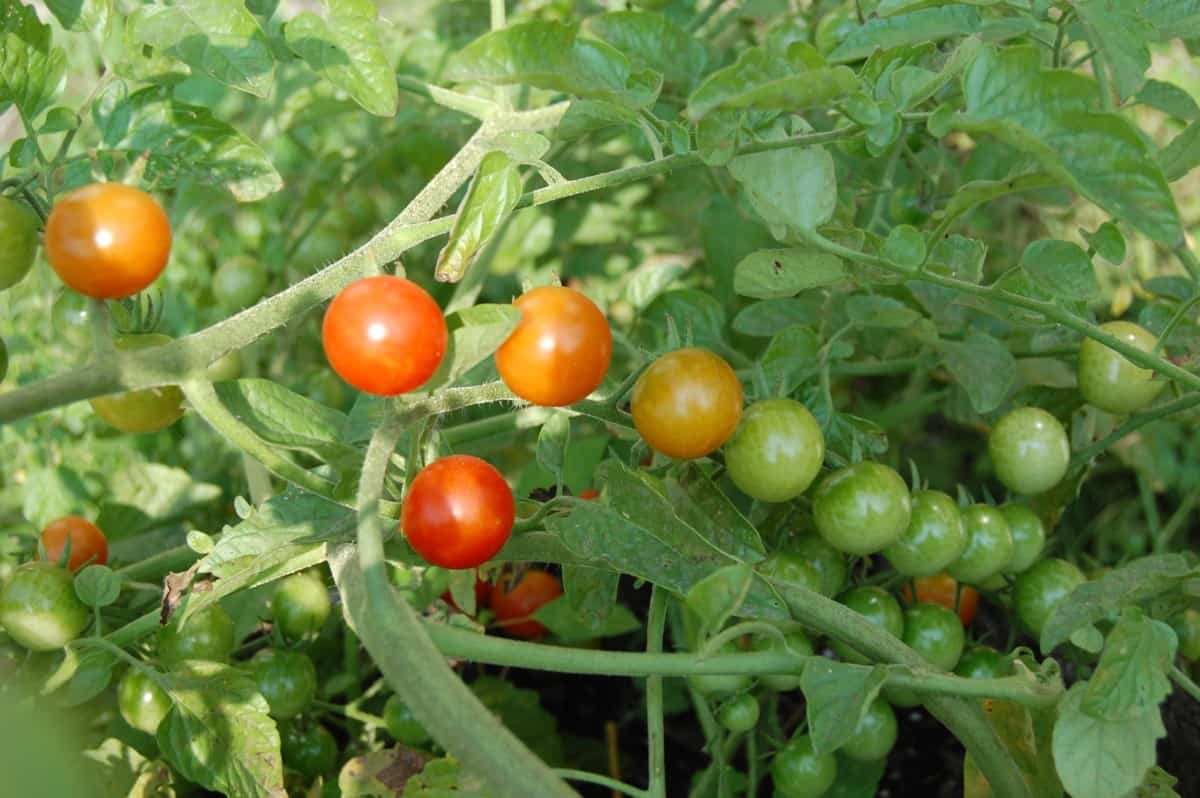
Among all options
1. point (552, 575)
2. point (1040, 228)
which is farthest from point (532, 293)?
point (1040, 228)

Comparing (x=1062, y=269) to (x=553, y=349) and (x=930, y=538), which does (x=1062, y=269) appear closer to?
(x=930, y=538)

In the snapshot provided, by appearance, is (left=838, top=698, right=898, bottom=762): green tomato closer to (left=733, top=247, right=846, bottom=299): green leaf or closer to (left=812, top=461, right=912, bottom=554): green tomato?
(left=812, top=461, right=912, bottom=554): green tomato

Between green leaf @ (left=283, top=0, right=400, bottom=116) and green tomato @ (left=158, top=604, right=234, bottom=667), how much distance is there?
0.53 metres

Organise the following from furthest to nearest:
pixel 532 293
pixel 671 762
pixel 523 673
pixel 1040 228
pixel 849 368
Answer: pixel 1040 228 < pixel 523 673 < pixel 671 762 < pixel 849 368 < pixel 532 293

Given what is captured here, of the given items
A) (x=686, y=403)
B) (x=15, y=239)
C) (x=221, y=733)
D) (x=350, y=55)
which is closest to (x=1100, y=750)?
(x=686, y=403)

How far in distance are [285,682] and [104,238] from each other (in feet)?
1.86

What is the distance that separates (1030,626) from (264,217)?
136 cm

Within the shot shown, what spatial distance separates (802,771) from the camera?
115cm

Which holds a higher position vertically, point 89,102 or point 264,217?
point 89,102

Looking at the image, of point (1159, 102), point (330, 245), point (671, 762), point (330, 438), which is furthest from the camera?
point (330, 245)

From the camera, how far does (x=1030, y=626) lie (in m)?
1.26

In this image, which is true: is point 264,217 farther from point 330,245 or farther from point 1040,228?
point 1040,228

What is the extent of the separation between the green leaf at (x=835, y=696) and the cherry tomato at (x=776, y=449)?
20 centimetres

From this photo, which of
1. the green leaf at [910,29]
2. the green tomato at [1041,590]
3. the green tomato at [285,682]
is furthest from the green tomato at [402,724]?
the green leaf at [910,29]
